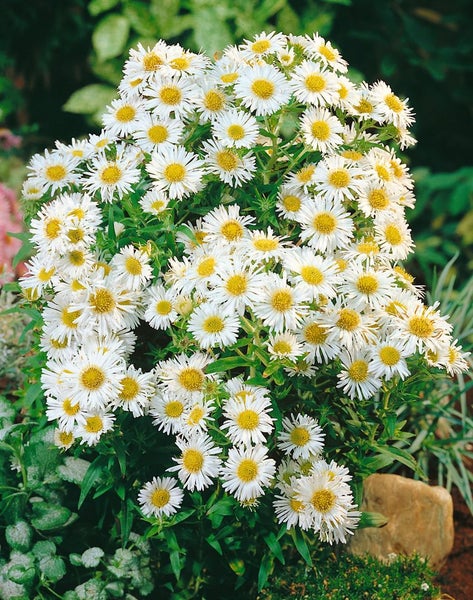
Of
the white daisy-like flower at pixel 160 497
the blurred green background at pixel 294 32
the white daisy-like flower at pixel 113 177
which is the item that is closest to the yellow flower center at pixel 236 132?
the white daisy-like flower at pixel 113 177

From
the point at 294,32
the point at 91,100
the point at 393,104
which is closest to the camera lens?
the point at 393,104

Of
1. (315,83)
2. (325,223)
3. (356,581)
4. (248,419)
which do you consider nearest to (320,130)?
(315,83)

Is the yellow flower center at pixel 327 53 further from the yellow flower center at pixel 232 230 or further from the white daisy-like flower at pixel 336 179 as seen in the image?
the yellow flower center at pixel 232 230

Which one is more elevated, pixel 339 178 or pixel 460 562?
pixel 339 178

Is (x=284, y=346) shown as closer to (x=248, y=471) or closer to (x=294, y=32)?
(x=248, y=471)

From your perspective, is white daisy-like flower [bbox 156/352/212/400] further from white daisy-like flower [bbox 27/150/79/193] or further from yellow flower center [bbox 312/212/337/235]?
white daisy-like flower [bbox 27/150/79/193]

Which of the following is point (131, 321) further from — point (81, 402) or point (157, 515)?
point (157, 515)

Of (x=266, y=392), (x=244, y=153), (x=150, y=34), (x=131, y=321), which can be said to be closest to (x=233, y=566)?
(x=266, y=392)
